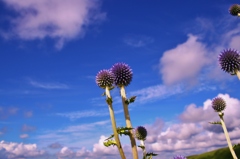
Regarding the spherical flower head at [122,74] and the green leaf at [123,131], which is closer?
the green leaf at [123,131]

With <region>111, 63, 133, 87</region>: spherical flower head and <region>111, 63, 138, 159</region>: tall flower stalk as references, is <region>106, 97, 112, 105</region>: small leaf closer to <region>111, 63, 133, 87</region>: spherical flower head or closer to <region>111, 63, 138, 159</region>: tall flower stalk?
<region>111, 63, 138, 159</region>: tall flower stalk

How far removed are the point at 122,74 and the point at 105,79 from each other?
71 centimetres

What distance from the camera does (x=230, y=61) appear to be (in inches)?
474

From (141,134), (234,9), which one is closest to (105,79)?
(141,134)

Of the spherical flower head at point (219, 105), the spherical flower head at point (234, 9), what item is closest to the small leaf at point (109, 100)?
the spherical flower head at point (219, 105)

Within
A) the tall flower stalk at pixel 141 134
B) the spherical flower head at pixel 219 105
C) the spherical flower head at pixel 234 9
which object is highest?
the spherical flower head at pixel 234 9

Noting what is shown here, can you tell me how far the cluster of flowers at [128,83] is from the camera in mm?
8008

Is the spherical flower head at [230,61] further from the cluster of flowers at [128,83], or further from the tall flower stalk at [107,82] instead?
the tall flower stalk at [107,82]

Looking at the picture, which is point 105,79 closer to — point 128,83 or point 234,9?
point 128,83

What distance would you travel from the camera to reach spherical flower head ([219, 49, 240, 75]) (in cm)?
1197

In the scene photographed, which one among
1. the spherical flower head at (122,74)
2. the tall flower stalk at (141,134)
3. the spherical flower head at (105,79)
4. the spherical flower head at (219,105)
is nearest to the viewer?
the spherical flower head at (105,79)

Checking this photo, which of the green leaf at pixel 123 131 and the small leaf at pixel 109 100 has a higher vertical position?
the small leaf at pixel 109 100

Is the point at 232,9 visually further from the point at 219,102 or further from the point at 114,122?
the point at 114,122

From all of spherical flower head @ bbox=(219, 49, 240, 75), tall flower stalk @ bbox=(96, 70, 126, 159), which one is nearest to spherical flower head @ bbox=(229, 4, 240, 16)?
spherical flower head @ bbox=(219, 49, 240, 75)
